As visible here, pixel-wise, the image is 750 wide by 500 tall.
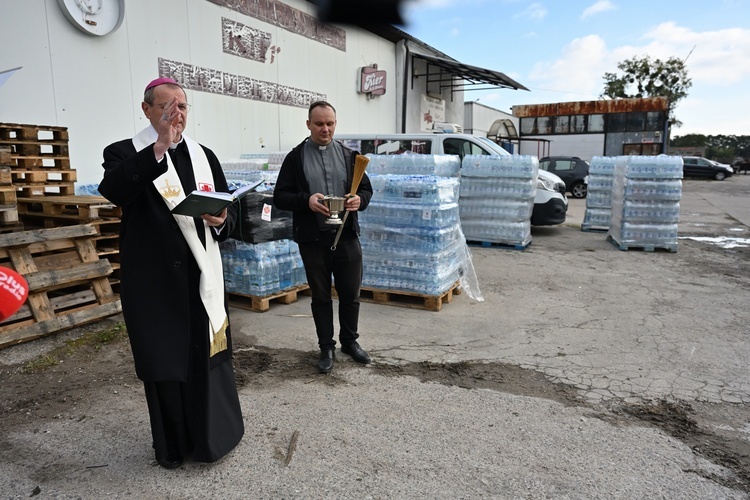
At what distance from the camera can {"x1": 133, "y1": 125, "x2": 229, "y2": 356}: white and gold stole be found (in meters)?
2.41

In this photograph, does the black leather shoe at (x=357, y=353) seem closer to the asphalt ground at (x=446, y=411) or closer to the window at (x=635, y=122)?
the asphalt ground at (x=446, y=411)

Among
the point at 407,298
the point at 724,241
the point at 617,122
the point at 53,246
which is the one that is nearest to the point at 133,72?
the point at 53,246

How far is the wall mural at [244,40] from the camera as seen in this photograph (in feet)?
31.6

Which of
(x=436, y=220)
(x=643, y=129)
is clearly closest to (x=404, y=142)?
(x=436, y=220)

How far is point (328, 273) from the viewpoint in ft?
13.1

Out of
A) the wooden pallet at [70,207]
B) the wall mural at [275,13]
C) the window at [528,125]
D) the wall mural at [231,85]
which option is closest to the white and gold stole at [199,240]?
the wooden pallet at [70,207]

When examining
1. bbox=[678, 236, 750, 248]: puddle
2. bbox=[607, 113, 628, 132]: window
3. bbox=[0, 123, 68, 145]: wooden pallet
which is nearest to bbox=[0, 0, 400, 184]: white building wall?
bbox=[0, 123, 68, 145]: wooden pallet

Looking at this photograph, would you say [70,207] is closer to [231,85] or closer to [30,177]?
[30,177]

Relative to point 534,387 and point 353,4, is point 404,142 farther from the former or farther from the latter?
point 353,4

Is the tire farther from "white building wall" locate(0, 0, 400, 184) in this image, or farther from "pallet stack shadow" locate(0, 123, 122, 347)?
"pallet stack shadow" locate(0, 123, 122, 347)

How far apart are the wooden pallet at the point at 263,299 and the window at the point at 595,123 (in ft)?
101

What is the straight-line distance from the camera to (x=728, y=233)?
461 inches

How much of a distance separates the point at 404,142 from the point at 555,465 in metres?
8.33

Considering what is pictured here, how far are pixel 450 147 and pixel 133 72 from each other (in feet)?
18.9
